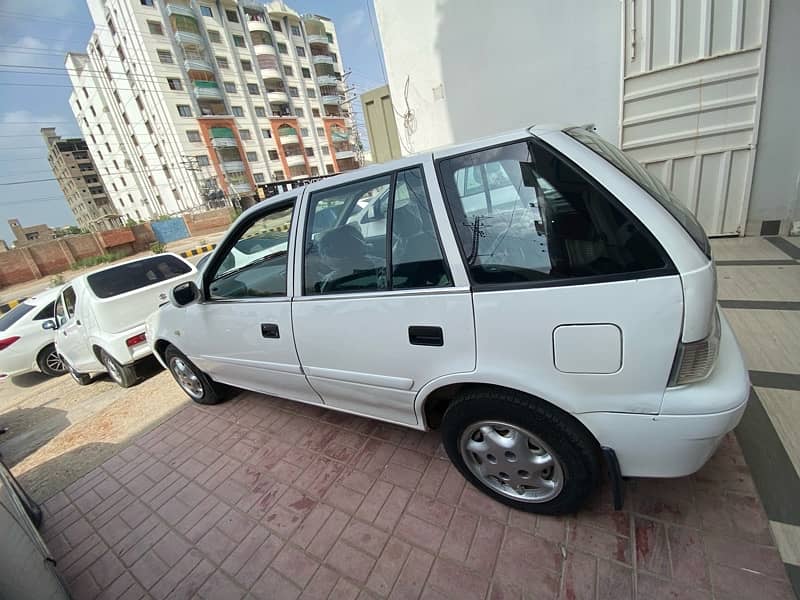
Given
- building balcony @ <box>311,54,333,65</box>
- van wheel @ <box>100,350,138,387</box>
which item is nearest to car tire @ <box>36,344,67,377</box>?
van wheel @ <box>100,350,138,387</box>

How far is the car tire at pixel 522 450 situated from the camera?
1.43 m

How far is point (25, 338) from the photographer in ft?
17.7

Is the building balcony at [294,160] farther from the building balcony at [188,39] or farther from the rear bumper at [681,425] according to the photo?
the rear bumper at [681,425]

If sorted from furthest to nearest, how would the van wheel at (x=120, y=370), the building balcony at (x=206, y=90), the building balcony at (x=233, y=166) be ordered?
the building balcony at (x=233, y=166)
the building balcony at (x=206, y=90)
the van wheel at (x=120, y=370)

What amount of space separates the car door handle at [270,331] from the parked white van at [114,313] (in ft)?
7.35

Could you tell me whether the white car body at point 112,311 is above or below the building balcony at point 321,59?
below

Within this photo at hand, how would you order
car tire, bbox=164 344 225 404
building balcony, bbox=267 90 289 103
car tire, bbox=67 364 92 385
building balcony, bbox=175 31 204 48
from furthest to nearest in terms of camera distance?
1. building balcony, bbox=267 90 289 103
2. building balcony, bbox=175 31 204 48
3. car tire, bbox=67 364 92 385
4. car tire, bbox=164 344 225 404

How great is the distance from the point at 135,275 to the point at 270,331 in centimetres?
353

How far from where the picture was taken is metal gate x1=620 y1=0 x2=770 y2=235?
3.73 m

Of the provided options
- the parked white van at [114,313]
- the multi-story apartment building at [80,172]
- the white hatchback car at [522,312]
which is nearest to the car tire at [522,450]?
the white hatchback car at [522,312]

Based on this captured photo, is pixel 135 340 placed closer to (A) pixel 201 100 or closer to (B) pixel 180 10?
(A) pixel 201 100

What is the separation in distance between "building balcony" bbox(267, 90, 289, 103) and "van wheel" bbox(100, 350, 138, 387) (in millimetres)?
42410

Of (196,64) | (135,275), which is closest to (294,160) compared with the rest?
(196,64)

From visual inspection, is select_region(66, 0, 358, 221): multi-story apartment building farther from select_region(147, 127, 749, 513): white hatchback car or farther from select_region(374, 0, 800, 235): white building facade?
select_region(147, 127, 749, 513): white hatchback car
